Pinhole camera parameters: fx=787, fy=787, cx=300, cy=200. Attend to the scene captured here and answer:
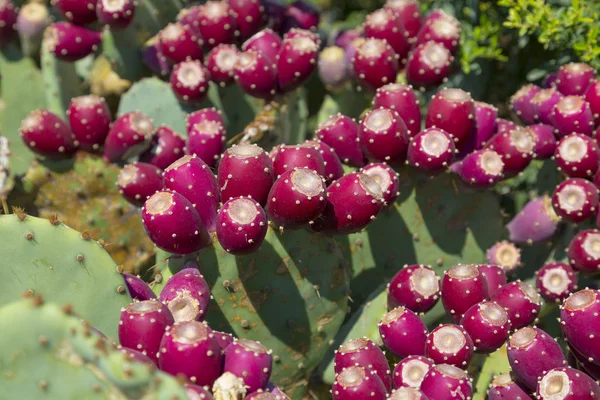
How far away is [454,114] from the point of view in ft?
7.58

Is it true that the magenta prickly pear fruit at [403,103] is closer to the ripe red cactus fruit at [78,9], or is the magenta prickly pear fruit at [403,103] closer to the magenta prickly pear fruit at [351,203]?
the magenta prickly pear fruit at [351,203]

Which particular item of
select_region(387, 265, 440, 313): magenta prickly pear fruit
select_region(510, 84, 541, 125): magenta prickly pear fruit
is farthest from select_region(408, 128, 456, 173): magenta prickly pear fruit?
select_region(510, 84, 541, 125): magenta prickly pear fruit

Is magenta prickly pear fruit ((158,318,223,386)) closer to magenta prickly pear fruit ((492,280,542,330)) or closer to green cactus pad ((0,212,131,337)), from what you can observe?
green cactus pad ((0,212,131,337))

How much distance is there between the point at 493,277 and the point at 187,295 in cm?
86

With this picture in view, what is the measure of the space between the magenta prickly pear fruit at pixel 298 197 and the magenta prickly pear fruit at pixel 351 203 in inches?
3.3

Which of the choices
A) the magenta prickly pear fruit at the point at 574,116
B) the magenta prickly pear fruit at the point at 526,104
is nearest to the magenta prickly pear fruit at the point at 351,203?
the magenta prickly pear fruit at the point at 574,116

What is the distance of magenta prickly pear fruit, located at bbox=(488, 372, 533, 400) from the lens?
1.85 metres

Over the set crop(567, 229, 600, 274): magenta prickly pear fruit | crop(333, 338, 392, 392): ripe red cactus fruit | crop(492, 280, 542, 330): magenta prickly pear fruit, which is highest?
crop(333, 338, 392, 392): ripe red cactus fruit

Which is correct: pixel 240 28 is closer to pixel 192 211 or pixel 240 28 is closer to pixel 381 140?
pixel 381 140

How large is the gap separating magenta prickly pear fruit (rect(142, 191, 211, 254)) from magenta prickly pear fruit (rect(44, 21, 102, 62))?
4.04ft

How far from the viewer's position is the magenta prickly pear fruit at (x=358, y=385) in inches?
65.8

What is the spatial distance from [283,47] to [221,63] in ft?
0.81

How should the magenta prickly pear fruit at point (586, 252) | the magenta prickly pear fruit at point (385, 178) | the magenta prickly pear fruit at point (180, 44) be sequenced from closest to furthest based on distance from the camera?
the magenta prickly pear fruit at point (385, 178)
the magenta prickly pear fruit at point (586, 252)
the magenta prickly pear fruit at point (180, 44)

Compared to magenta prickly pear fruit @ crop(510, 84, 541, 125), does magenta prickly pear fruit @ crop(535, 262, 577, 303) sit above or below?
below
